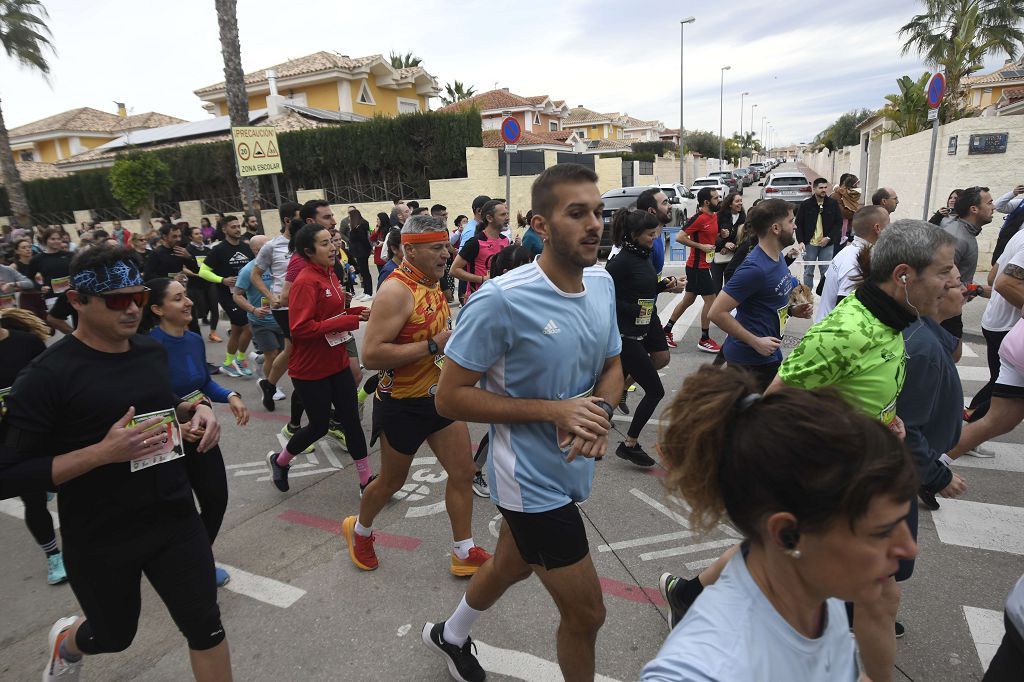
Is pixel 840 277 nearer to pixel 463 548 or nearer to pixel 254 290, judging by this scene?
pixel 463 548

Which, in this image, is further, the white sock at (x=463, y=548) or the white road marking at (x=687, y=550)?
the white road marking at (x=687, y=550)

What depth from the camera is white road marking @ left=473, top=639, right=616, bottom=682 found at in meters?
2.77

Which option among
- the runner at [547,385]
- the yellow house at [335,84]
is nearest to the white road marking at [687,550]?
the runner at [547,385]

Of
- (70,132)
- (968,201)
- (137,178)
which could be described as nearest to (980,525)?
(968,201)

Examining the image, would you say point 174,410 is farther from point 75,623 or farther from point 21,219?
point 21,219

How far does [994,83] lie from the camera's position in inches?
1833

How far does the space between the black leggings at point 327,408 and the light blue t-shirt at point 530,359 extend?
7.60ft

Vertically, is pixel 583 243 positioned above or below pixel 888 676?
above

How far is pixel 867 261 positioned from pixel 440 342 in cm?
219

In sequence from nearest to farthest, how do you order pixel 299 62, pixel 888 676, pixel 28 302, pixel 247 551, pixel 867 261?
pixel 888 676 → pixel 867 261 → pixel 247 551 → pixel 28 302 → pixel 299 62

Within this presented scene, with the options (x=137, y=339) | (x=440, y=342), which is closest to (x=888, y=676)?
(x=440, y=342)

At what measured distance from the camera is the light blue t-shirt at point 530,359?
2.12 metres

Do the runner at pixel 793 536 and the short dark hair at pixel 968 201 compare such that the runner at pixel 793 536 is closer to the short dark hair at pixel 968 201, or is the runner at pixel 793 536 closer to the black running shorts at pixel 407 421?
the black running shorts at pixel 407 421

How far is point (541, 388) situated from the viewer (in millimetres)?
2195
